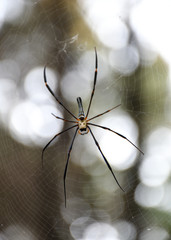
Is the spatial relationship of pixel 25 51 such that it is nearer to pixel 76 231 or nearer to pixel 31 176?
pixel 31 176

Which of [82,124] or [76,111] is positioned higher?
[76,111]

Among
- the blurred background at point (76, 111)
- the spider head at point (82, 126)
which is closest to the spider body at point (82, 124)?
the spider head at point (82, 126)

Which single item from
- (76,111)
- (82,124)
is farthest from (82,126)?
(76,111)

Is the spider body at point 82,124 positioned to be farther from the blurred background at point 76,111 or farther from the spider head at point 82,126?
the blurred background at point 76,111

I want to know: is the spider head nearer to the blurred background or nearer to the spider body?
the spider body

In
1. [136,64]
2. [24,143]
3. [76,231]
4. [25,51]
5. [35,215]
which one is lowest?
[76,231]

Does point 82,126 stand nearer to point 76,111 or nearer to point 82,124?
point 82,124

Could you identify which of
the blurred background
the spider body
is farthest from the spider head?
the blurred background

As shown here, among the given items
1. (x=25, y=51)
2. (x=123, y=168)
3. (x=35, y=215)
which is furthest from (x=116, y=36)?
(x=35, y=215)
